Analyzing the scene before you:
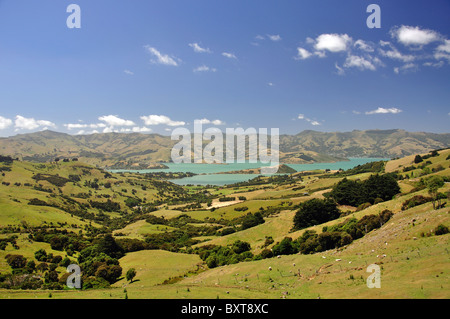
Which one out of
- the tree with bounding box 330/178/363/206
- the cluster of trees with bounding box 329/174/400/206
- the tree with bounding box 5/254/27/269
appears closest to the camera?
the tree with bounding box 5/254/27/269

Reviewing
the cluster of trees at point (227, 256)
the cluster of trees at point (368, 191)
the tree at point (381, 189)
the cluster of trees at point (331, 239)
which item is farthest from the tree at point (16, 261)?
the tree at point (381, 189)

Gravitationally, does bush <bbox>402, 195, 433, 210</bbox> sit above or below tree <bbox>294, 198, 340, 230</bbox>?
above

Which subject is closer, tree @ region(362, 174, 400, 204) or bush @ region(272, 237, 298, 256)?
bush @ region(272, 237, 298, 256)

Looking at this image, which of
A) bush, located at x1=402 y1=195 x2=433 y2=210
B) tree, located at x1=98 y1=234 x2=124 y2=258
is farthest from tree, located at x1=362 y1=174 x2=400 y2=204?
tree, located at x1=98 y1=234 x2=124 y2=258

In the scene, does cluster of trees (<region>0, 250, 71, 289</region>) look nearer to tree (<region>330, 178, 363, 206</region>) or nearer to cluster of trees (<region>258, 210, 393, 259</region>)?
cluster of trees (<region>258, 210, 393, 259</region>)
